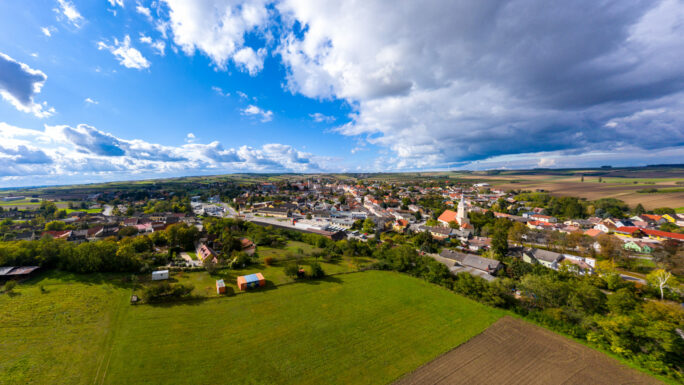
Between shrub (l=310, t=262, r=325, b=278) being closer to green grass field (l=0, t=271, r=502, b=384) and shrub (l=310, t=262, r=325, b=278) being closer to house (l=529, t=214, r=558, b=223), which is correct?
green grass field (l=0, t=271, r=502, b=384)

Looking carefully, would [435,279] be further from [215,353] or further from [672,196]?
[672,196]

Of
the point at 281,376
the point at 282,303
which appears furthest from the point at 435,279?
the point at 281,376

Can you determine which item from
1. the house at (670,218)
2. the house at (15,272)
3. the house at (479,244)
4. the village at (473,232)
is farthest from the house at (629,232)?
the house at (15,272)

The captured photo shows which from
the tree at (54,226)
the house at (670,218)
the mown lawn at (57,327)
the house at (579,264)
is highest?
the tree at (54,226)

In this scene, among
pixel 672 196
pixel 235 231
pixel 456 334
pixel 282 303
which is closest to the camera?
pixel 456 334

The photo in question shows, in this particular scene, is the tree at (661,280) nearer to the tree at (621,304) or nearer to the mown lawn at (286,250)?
the tree at (621,304)

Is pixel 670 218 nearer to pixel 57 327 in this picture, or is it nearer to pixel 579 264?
pixel 579 264

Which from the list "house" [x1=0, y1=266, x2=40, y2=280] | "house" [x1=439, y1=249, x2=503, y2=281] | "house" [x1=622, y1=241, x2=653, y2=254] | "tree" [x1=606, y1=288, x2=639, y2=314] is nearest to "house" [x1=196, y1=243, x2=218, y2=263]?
"house" [x1=0, y1=266, x2=40, y2=280]
